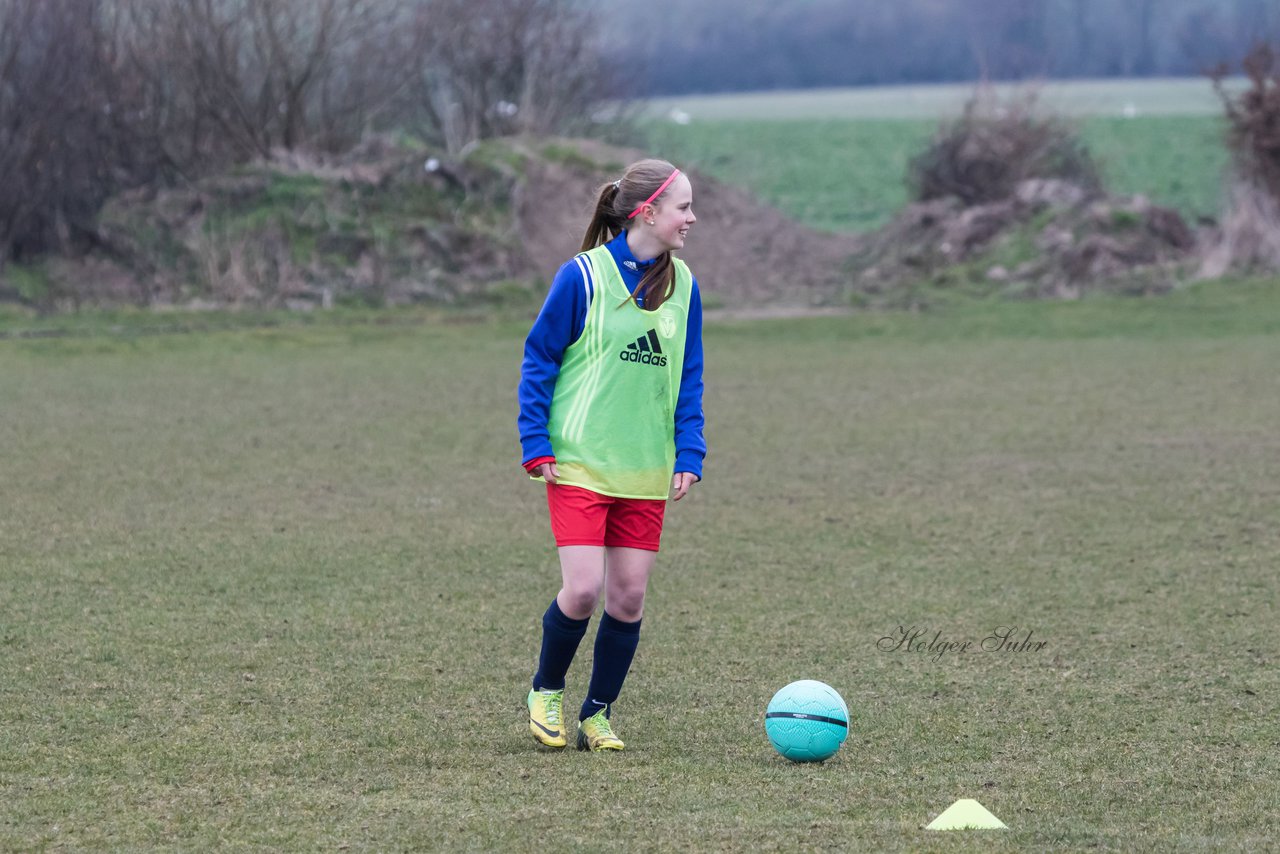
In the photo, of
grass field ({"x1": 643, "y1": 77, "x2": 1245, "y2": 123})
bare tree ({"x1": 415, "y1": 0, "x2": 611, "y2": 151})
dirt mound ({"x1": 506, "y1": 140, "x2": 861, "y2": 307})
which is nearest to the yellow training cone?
dirt mound ({"x1": 506, "y1": 140, "x2": 861, "y2": 307})

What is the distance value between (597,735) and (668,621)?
1863 mm

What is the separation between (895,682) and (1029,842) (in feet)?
6.01

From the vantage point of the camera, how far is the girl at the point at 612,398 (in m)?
4.71

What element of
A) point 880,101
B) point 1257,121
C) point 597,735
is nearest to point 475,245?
point 1257,121

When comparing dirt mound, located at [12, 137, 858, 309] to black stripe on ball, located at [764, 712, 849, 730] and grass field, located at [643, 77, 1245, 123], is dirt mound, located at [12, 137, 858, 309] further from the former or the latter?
grass field, located at [643, 77, 1245, 123]

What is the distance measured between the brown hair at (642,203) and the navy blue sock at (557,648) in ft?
3.17

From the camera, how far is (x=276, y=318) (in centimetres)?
1980

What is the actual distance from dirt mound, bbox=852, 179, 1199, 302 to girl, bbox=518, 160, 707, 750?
1766 cm

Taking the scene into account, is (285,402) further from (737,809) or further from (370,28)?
(370,28)

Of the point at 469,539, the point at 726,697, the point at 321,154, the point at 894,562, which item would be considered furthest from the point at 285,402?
the point at 321,154

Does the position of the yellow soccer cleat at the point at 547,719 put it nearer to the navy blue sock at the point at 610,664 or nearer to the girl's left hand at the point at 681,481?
the navy blue sock at the point at 610,664

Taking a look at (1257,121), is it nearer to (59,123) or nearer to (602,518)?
(59,123)

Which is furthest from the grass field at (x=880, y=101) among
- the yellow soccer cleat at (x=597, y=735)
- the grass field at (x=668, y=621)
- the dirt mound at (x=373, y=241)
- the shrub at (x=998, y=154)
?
the yellow soccer cleat at (x=597, y=735)

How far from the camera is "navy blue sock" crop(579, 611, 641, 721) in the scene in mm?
4918
